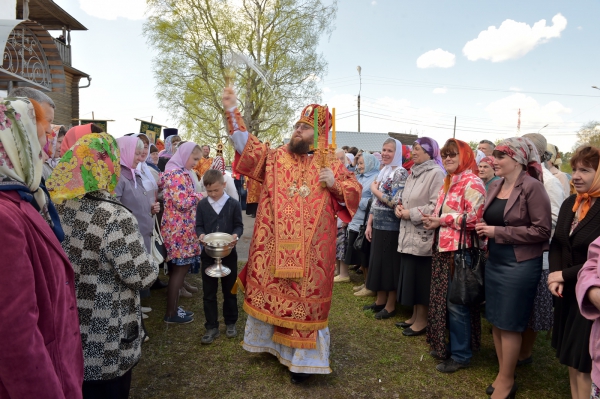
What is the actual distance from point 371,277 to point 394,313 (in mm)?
540

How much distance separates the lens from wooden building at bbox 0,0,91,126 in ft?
20.6

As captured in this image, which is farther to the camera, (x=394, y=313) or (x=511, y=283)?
(x=394, y=313)

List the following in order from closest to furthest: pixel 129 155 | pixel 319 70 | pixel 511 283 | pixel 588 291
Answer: pixel 588 291, pixel 511 283, pixel 129 155, pixel 319 70

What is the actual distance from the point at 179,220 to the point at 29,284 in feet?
11.0

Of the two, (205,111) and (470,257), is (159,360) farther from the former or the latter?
(205,111)

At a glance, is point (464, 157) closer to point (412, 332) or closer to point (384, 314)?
point (412, 332)

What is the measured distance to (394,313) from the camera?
5.08 m

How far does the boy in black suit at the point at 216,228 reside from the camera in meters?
4.15

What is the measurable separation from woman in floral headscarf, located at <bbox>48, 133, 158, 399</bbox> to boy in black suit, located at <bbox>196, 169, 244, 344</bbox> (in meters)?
1.91

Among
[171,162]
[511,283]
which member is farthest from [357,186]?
[171,162]

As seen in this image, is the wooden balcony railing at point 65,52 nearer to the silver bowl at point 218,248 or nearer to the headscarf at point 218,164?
the headscarf at point 218,164

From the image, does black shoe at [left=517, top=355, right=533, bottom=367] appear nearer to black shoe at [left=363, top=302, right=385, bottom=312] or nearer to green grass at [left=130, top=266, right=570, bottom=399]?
green grass at [left=130, top=266, right=570, bottom=399]

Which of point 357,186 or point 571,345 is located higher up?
point 357,186

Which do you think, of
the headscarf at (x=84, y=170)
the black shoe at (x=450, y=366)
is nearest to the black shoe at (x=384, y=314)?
the black shoe at (x=450, y=366)
